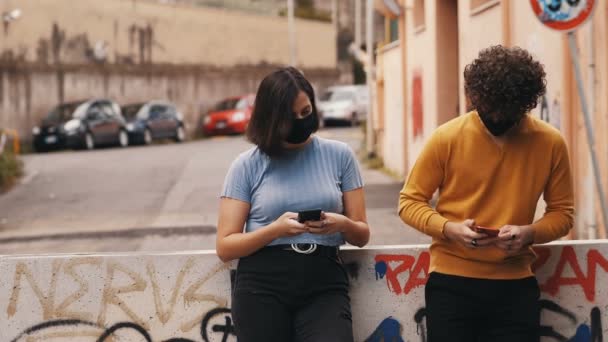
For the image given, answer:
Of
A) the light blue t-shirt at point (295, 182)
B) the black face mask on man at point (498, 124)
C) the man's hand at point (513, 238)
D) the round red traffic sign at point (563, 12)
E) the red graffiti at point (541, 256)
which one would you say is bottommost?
the red graffiti at point (541, 256)

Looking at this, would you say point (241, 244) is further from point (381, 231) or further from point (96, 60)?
point (96, 60)

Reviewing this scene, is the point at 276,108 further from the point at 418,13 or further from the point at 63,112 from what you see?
the point at 63,112

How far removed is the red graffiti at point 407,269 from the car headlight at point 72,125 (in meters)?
30.8

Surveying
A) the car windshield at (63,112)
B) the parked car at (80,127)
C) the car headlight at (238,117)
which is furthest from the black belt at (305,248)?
the car headlight at (238,117)

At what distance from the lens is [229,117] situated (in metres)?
42.1

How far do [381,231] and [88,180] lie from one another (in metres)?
10.5

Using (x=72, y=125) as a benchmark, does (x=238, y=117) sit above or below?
above

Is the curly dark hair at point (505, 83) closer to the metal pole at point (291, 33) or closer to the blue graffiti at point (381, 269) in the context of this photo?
the blue graffiti at point (381, 269)

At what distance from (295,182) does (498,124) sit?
78 cm

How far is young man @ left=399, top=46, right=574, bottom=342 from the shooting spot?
3.98 metres

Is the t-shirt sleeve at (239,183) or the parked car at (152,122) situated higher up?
the parked car at (152,122)

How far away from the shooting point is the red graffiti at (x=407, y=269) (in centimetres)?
467

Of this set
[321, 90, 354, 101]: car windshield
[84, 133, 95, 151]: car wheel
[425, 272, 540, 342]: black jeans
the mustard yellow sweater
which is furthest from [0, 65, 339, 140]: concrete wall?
[425, 272, 540, 342]: black jeans

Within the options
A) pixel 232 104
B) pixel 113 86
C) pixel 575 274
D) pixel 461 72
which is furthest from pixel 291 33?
pixel 575 274
